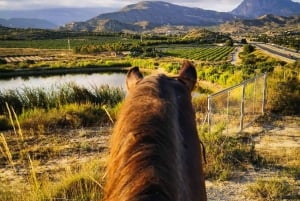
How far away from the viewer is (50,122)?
10312mm

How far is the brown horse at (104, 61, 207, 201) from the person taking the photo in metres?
0.68

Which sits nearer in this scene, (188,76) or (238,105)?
(188,76)

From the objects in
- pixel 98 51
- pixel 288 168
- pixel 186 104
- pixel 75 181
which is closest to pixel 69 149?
pixel 75 181

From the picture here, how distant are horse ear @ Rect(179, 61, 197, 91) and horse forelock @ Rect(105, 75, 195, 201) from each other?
0.26 meters

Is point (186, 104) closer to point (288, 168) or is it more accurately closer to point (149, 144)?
point (149, 144)

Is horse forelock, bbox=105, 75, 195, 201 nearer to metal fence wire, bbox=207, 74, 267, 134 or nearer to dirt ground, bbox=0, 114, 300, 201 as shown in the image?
dirt ground, bbox=0, 114, 300, 201

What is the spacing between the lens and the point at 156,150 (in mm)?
739

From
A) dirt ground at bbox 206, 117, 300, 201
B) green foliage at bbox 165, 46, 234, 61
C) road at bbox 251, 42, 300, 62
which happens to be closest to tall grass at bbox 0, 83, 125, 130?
dirt ground at bbox 206, 117, 300, 201

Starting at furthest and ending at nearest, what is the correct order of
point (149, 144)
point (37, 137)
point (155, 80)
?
point (37, 137)
point (155, 80)
point (149, 144)

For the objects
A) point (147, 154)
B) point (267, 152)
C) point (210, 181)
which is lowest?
point (267, 152)

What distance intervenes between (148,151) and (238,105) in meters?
10.0

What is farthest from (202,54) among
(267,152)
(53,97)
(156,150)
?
(156,150)

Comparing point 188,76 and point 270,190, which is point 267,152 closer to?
point 270,190

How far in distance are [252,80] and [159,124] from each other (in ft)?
33.0
